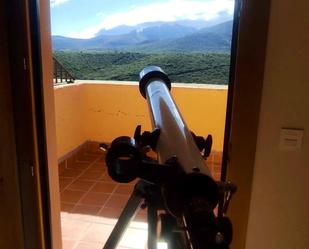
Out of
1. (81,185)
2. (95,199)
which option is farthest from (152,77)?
(81,185)

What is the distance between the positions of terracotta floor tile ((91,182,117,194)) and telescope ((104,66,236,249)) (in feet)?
6.04

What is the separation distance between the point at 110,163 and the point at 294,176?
2.39 ft

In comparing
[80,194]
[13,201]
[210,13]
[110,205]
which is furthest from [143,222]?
[210,13]

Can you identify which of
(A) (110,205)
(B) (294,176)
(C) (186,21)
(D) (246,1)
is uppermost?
(C) (186,21)

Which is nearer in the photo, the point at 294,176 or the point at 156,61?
the point at 294,176

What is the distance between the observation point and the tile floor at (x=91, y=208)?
73.2 inches

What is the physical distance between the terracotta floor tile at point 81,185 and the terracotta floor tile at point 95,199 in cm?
12

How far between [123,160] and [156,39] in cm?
361

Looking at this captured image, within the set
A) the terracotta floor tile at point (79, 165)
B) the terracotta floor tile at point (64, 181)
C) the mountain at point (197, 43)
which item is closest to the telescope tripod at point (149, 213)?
the terracotta floor tile at point (64, 181)

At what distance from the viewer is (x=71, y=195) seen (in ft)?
8.02

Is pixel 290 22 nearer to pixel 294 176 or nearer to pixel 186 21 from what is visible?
pixel 294 176

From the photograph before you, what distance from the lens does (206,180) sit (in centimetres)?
45

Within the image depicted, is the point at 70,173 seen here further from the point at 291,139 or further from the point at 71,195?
the point at 291,139

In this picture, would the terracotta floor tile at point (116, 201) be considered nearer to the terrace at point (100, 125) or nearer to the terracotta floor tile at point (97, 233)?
the terrace at point (100, 125)
